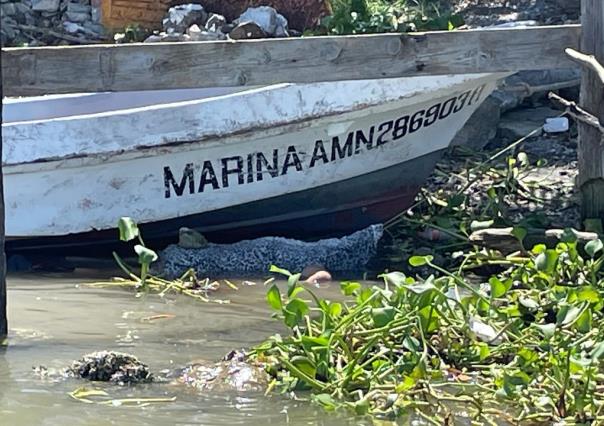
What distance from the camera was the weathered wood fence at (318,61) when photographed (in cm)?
638

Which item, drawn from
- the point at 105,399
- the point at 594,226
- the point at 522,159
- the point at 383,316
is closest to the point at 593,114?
the point at 594,226

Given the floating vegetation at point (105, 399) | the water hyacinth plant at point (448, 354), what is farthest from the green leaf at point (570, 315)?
the floating vegetation at point (105, 399)

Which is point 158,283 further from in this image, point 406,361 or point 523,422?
point 523,422

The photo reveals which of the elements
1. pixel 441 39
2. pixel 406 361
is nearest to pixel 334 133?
pixel 441 39

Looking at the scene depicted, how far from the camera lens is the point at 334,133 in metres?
7.87

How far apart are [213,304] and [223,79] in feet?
4.06

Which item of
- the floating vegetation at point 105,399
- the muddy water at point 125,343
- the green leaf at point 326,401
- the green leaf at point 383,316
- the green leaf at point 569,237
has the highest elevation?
the green leaf at point 569,237

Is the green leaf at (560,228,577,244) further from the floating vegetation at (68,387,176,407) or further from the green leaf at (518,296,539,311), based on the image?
the floating vegetation at (68,387,176,407)

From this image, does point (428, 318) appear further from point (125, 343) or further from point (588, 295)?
point (125, 343)

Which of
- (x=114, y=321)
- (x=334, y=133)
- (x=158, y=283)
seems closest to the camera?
(x=114, y=321)

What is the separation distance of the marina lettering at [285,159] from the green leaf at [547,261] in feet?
8.93

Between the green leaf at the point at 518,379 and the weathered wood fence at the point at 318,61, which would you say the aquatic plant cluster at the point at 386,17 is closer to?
the weathered wood fence at the point at 318,61

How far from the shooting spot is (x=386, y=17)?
11.5 m

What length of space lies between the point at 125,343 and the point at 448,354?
154cm
